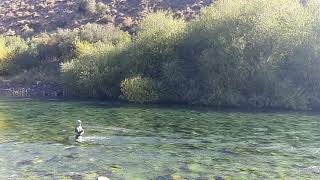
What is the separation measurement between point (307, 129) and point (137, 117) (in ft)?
56.3

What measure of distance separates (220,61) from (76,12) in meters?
69.0

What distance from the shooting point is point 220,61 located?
6141cm

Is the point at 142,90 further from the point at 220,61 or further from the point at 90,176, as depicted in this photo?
the point at 90,176

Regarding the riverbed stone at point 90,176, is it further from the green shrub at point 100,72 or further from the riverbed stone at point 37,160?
the green shrub at point 100,72

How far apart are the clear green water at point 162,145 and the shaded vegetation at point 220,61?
718 cm

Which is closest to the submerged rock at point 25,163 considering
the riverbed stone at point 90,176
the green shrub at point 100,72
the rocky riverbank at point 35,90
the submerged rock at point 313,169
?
the riverbed stone at point 90,176

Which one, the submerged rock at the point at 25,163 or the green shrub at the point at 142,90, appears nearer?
the submerged rock at the point at 25,163

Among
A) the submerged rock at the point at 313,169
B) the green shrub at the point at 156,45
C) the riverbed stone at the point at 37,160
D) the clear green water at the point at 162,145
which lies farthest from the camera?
the green shrub at the point at 156,45

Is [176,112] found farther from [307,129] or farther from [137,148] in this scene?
[137,148]

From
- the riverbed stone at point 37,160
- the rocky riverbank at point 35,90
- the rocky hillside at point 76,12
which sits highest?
the rocky hillside at point 76,12

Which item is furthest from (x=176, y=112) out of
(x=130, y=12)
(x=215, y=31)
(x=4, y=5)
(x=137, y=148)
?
(x=4, y=5)

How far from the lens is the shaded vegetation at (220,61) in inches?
2319

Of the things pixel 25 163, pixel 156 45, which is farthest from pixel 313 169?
pixel 156 45

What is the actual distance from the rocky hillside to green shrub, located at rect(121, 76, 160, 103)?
1394 inches
